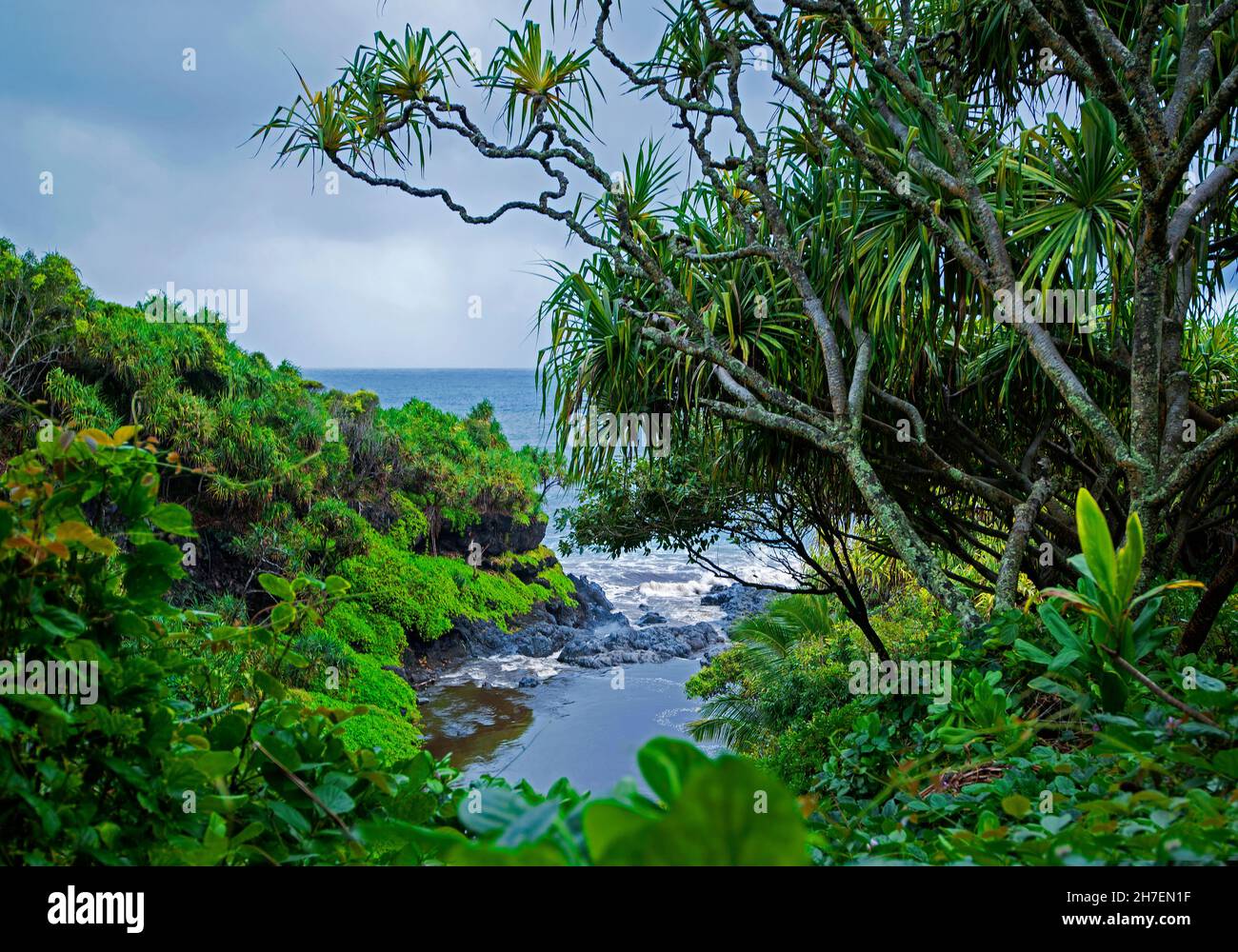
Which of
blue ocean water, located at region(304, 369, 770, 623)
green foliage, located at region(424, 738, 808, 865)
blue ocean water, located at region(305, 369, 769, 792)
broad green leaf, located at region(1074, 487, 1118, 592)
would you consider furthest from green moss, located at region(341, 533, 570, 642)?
green foliage, located at region(424, 738, 808, 865)

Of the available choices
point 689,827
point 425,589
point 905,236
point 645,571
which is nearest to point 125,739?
point 689,827

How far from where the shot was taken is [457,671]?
11.8 meters

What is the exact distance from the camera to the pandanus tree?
2488 millimetres

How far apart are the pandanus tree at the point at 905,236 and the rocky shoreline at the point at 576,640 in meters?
8.02

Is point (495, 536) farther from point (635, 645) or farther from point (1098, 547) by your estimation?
point (1098, 547)

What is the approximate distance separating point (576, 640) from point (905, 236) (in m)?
11.3

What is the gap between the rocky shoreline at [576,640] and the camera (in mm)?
12039

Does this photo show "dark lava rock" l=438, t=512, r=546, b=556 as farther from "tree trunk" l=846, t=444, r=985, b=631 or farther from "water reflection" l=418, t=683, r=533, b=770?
"tree trunk" l=846, t=444, r=985, b=631

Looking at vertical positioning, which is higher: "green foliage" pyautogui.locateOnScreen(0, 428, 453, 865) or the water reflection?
"green foliage" pyautogui.locateOnScreen(0, 428, 453, 865)

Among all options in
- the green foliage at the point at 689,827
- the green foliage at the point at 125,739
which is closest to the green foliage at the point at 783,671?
the green foliage at the point at 125,739

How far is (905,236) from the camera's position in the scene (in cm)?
328

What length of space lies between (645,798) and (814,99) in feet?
10.4

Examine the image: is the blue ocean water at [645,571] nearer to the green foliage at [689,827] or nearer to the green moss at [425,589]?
the green moss at [425,589]

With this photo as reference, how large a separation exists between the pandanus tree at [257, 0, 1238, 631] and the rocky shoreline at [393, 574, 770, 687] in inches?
316
